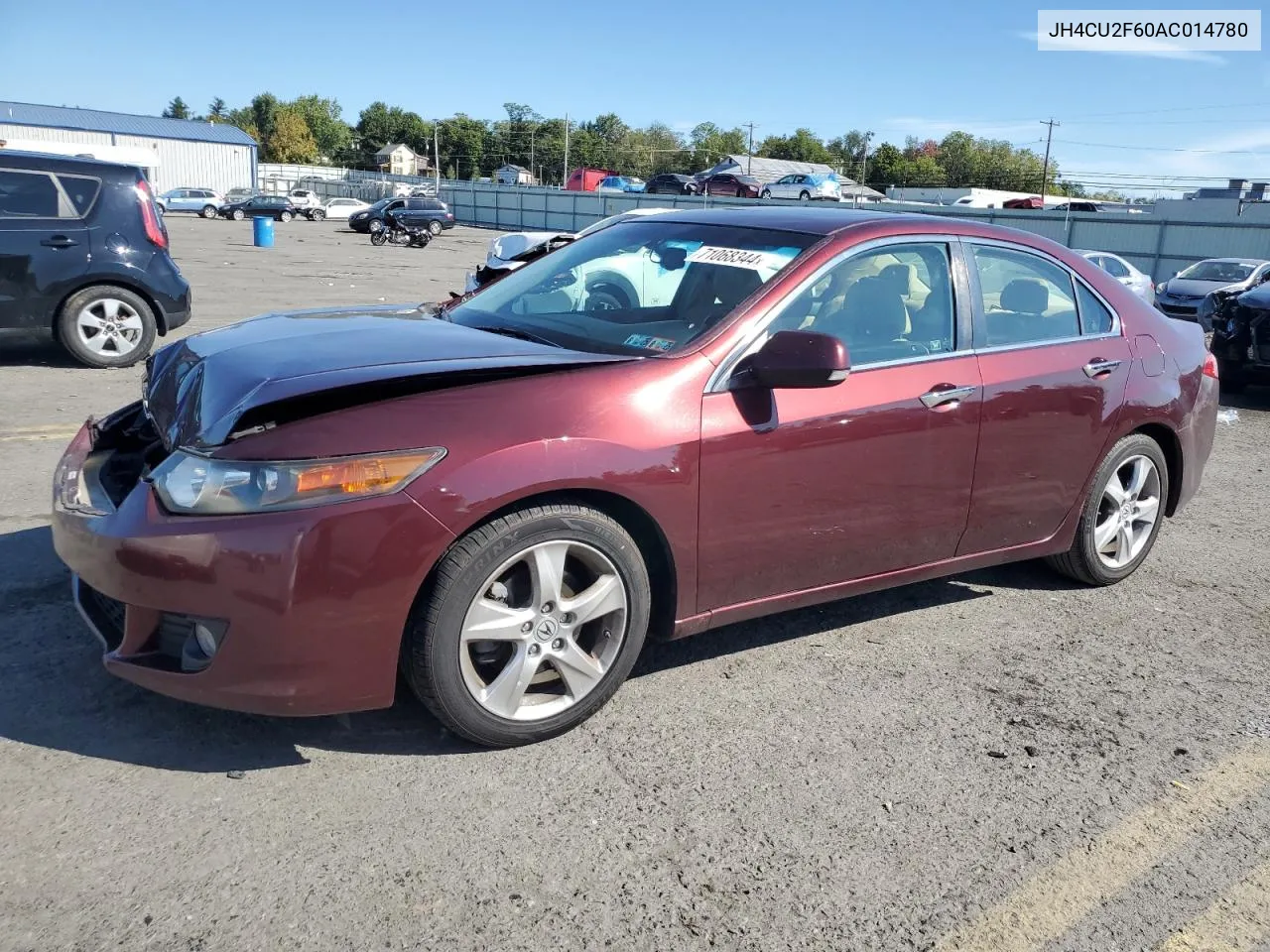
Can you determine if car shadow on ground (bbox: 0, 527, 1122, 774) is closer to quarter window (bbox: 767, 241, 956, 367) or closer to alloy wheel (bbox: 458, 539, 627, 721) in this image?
alloy wheel (bbox: 458, 539, 627, 721)

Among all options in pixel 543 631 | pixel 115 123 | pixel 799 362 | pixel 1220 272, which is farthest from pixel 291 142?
pixel 543 631

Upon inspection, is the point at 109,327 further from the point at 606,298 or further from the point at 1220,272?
the point at 1220,272

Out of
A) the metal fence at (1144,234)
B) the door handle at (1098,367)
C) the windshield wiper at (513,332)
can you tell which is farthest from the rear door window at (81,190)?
the metal fence at (1144,234)

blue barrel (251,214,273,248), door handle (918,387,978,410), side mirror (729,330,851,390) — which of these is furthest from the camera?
blue barrel (251,214,273,248)

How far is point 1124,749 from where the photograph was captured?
3314mm

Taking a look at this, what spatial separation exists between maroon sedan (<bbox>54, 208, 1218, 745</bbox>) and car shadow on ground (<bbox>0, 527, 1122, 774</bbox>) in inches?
11.6


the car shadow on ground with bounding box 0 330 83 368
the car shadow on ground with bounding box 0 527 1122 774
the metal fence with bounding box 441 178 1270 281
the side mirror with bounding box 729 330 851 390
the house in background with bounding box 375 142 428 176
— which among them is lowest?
the car shadow on ground with bounding box 0 527 1122 774

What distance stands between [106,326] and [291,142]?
127 metres

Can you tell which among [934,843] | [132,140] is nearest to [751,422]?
[934,843]

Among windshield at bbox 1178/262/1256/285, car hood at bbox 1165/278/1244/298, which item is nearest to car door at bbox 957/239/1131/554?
car hood at bbox 1165/278/1244/298

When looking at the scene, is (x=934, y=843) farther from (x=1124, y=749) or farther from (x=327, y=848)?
(x=327, y=848)

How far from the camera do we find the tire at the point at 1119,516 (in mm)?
4504

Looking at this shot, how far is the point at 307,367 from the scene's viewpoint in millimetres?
3117

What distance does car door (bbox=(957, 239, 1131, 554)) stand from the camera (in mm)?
3986
